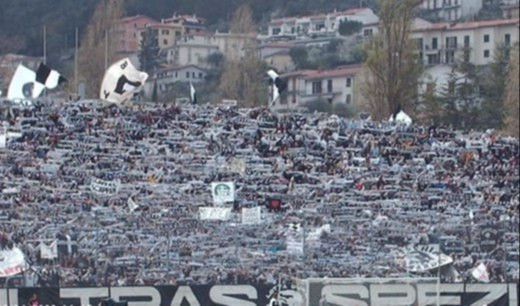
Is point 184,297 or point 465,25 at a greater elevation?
point 465,25

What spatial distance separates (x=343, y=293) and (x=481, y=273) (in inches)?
283

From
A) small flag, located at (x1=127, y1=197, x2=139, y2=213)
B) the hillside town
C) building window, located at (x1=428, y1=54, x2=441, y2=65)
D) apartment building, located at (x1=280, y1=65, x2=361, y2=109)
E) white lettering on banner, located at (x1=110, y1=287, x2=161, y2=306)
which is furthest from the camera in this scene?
building window, located at (x1=428, y1=54, x2=441, y2=65)

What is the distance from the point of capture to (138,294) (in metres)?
28.4

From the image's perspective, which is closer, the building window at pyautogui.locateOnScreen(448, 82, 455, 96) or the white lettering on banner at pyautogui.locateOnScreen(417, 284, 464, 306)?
the white lettering on banner at pyautogui.locateOnScreen(417, 284, 464, 306)

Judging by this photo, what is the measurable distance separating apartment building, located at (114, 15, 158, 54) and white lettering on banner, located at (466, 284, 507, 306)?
39.3 m

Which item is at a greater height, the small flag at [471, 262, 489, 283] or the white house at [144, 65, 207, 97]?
the white house at [144, 65, 207, 97]

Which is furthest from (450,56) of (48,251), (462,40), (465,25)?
(48,251)

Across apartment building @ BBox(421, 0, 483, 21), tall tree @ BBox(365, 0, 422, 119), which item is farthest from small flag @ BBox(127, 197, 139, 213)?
apartment building @ BBox(421, 0, 483, 21)

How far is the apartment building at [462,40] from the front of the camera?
226 feet

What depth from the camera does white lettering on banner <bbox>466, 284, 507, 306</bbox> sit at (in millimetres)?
29203

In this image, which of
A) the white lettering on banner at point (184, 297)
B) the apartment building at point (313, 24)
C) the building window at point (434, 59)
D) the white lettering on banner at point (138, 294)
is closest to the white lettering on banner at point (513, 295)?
the white lettering on banner at point (184, 297)

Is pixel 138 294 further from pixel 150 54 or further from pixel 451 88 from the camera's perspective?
pixel 150 54

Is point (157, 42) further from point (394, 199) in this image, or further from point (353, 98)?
point (394, 199)

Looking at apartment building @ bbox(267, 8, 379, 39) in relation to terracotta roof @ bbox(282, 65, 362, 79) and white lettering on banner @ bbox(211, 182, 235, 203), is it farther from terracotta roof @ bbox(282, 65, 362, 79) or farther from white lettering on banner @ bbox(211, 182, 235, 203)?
white lettering on banner @ bbox(211, 182, 235, 203)
